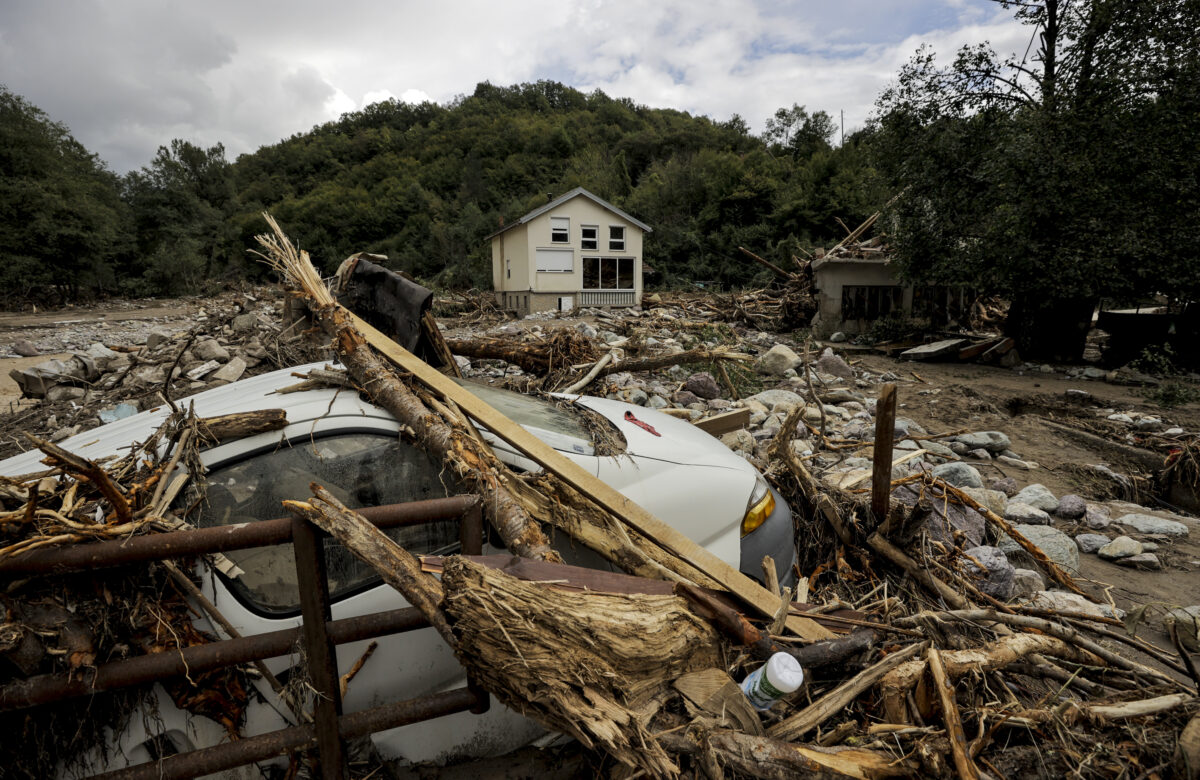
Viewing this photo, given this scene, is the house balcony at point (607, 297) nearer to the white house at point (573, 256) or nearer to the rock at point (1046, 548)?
the white house at point (573, 256)

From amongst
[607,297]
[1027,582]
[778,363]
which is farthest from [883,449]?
[607,297]

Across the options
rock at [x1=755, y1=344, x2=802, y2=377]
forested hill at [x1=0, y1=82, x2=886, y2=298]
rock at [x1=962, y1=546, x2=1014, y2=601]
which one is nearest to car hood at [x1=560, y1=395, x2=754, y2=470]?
rock at [x1=962, y1=546, x2=1014, y2=601]

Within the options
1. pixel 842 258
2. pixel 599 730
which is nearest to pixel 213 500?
pixel 599 730

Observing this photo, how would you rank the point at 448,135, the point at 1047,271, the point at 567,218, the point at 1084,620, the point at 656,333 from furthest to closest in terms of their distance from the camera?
the point at 448,135 → the point at 567,218 → the point at 656,333 → the point at 1047,271 → the point at 1084,620

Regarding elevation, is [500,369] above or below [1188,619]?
above

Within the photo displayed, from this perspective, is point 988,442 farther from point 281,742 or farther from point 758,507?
point 281,742

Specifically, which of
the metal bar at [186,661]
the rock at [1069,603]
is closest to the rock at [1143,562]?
the rock at [1069,603]

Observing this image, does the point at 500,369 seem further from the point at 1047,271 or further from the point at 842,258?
the point at 842,258

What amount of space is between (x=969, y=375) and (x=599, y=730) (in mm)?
13710

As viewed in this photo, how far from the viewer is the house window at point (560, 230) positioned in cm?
2956

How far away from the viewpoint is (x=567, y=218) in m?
29.7

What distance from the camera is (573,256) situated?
3014 centimetres

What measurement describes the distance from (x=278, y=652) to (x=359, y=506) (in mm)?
578

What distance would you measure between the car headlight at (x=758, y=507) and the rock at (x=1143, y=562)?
3671mm
